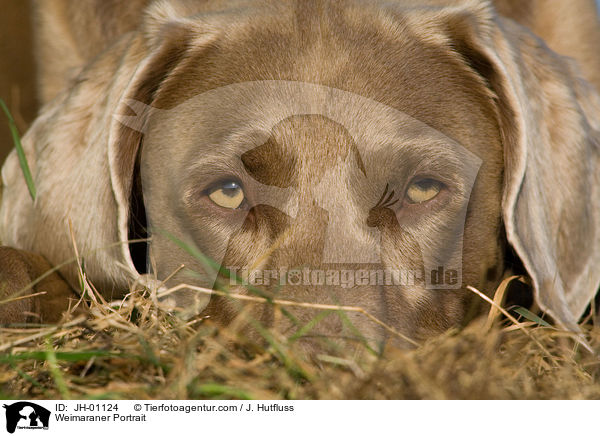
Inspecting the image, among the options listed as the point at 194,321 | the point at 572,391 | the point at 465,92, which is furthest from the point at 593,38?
the point at 194,321

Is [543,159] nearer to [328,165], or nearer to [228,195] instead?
[328,165]

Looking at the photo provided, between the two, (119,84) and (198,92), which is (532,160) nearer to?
(198,92)

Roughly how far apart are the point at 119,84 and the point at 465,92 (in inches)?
47.9

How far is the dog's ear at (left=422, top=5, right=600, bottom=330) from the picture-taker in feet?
7.78

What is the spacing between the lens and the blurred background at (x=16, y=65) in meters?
4.07

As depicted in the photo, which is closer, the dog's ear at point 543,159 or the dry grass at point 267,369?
the dry grass at point 267,369

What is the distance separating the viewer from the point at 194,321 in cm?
221

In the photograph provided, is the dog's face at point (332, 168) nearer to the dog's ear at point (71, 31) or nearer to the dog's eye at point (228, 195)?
the dog's eye at point (228, 195)

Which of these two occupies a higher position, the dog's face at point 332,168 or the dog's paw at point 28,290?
the dog's face at point 332,168

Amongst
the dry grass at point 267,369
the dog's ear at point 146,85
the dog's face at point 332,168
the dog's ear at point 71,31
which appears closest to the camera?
the dry grass at point 267,369
